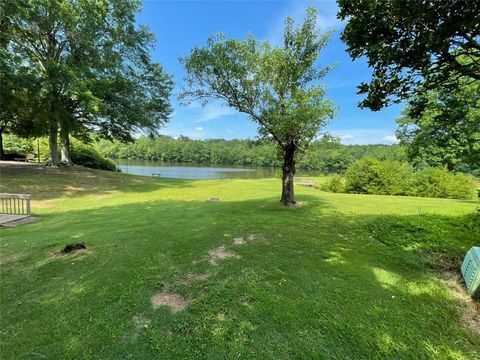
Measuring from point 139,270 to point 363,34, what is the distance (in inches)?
192

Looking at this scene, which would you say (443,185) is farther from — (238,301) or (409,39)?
(238,301)

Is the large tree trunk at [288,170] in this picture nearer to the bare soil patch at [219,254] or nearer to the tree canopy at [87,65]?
the bare soil patch at [219,254]

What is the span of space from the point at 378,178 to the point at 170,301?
19.2 metres

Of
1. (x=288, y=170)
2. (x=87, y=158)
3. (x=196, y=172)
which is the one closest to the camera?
(x=288, y=170)

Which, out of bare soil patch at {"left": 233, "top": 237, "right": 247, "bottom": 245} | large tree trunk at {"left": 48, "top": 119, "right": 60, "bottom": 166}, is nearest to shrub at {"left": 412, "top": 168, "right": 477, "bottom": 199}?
bare soil patch at {"left": 233, "top": 237, "right": 247, "bottom": 245}

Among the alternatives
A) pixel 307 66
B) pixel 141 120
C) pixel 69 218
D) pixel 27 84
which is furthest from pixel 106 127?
pixel 307 66

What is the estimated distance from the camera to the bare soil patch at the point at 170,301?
3.34 m

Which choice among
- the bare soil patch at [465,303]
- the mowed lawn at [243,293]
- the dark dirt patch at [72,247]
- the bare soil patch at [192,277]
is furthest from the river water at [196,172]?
the bare soil patch at [465,303]

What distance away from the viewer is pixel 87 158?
28375mm

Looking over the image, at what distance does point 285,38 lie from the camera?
30.2 ft

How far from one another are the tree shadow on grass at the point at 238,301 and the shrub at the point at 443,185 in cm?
1636

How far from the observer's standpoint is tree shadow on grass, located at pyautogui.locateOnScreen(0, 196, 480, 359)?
2.72 meters

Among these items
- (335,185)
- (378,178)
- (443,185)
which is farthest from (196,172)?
(443,185)

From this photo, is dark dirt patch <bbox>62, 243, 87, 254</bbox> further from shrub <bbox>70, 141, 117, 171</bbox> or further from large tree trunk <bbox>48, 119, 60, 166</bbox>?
shrub <bbox>70, 141, 117, 171</bbox>
